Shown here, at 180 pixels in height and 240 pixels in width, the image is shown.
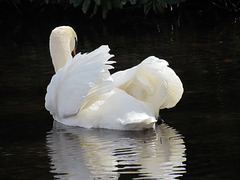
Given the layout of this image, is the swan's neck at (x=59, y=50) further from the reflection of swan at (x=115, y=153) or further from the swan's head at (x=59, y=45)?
the reflection of swan at (x=115, y=153)

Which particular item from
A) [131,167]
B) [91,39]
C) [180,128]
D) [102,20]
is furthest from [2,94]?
[102,20]

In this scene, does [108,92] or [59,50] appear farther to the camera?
[59,50]

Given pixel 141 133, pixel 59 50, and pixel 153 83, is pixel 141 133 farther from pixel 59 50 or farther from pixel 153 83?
pixel 59 50

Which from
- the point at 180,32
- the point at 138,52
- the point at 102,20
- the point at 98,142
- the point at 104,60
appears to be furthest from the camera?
the point at 102,20

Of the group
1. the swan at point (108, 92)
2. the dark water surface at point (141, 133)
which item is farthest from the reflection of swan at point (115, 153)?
the swan at point (108, 92)

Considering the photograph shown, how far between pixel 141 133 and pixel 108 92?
2.33 feet

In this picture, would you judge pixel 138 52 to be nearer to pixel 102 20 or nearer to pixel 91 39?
pixel 91 39

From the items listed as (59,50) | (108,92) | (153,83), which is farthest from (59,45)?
(153,83)

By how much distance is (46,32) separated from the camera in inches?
711

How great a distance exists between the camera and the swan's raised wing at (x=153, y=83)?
8008 mm

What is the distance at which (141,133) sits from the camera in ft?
25.5

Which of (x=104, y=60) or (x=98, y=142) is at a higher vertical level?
(x=104, y=60)

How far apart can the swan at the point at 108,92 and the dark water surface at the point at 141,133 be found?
0.52 ft

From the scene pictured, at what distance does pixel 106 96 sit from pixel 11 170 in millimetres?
1864
